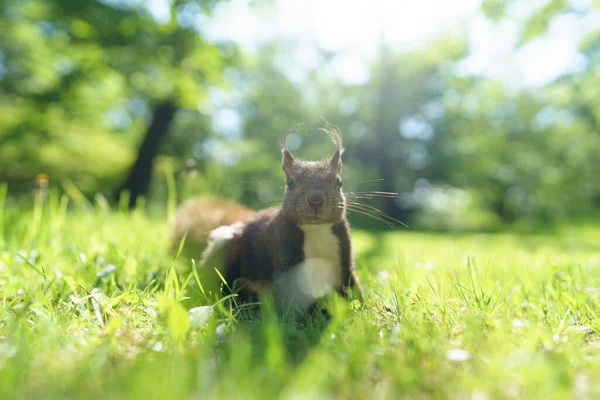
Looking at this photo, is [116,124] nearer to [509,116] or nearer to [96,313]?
[509,116]

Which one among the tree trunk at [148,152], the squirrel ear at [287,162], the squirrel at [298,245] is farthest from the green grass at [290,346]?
the tree trunk at [148,152]

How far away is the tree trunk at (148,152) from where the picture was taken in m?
11.5

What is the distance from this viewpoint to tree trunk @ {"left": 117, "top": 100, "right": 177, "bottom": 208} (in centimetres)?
1152

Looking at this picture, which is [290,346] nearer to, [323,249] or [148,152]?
[323,249]

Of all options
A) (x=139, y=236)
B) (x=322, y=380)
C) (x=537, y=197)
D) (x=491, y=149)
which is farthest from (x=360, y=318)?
(x=537, y=197)

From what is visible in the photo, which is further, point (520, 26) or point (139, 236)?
point (520, 26)

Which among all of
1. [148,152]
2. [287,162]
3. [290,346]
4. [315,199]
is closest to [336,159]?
[287,162]

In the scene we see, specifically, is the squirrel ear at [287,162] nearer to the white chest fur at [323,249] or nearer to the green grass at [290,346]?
the white chest fur at [323,249]

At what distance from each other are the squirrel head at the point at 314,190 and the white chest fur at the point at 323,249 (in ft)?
0.32

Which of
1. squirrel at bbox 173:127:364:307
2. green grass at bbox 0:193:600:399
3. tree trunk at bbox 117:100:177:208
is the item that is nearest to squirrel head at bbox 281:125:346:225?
squirrel at bbox 173:127:364:307

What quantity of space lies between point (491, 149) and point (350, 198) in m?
15.2

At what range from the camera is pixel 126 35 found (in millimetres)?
7523

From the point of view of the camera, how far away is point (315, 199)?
2.06 m

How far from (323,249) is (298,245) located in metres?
0.15
